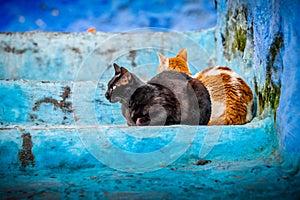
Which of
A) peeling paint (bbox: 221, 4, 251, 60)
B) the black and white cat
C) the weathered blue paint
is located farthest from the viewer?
peeling paint (bbox: 221, 4, 251, 60)

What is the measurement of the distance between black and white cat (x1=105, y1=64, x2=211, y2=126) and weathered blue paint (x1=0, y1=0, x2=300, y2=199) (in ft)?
1.10

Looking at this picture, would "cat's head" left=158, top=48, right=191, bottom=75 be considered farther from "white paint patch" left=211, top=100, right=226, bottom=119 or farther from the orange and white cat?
"white paint patch" left=211, top=100, right=226, bottom=119

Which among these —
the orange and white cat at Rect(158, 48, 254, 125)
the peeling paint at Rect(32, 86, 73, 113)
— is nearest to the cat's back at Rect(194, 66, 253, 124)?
the orange and white cat at Rect(158, 48, 254, 125)

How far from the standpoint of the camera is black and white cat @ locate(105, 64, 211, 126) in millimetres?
1831

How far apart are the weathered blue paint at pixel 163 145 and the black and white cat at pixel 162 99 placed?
0.34 metres

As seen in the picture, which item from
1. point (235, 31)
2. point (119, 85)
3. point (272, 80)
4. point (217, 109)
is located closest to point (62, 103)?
point (119, 85)

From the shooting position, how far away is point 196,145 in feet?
4.79

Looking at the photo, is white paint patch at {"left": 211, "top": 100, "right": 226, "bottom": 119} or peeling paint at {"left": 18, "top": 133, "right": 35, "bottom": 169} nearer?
peeling paint at {"left": 18, "top": 133, "right": 35, "bottom": 169}

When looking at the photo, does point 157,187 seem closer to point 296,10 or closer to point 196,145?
point 196,145

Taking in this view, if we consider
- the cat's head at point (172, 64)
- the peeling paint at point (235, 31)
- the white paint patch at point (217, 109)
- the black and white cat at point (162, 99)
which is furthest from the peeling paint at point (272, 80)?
the cat's head at point (172, 64)

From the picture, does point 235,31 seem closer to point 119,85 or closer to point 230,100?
point 230,100

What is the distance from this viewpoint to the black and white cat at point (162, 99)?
1.83 metres

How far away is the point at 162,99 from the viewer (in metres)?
1.86

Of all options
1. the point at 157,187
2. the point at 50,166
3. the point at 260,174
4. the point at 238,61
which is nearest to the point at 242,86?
the point at 238,61
